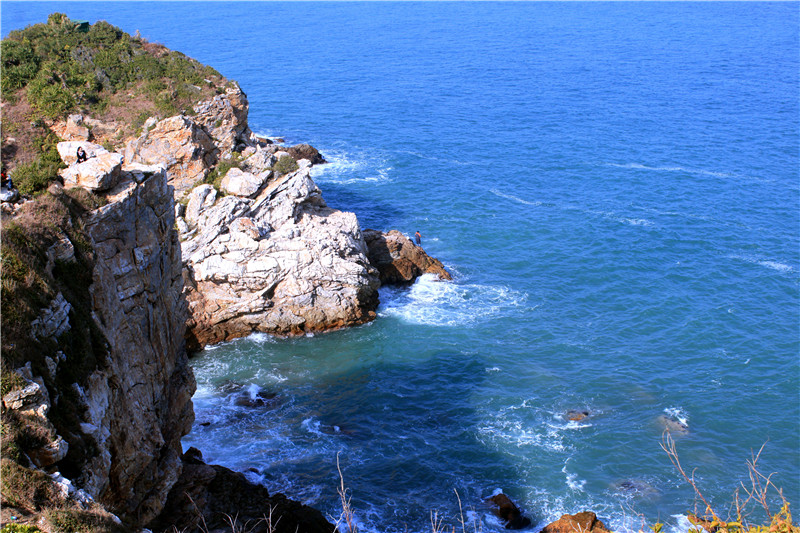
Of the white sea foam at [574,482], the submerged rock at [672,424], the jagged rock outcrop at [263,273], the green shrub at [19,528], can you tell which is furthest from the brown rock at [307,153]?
the green shrub at [19,528]

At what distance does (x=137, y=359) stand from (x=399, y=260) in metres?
29.2

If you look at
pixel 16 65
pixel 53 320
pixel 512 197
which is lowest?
pixel 512 197

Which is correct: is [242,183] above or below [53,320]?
below

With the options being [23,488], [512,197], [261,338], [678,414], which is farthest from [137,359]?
[512,197]

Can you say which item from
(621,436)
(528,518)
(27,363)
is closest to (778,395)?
(621,436)

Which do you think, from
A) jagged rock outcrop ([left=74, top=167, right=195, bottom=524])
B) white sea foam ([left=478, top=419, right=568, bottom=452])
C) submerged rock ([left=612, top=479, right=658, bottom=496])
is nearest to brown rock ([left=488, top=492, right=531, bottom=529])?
white sea foam ([left=478, top=419, right=568, bottom=452])

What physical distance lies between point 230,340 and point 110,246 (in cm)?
2207

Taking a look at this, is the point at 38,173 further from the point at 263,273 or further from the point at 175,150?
the point at 175,150

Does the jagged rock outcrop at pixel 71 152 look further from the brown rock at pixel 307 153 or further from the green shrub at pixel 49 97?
the brown rock at pixel 307 153

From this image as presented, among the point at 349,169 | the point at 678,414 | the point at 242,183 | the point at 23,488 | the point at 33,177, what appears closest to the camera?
the point at 23,488

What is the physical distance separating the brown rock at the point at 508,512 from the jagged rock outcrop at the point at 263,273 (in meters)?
18.6

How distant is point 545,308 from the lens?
47.2m

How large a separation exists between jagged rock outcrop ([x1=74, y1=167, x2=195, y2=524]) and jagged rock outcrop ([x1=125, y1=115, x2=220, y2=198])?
2072cm

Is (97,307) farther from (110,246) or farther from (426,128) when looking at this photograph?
(426,128)
